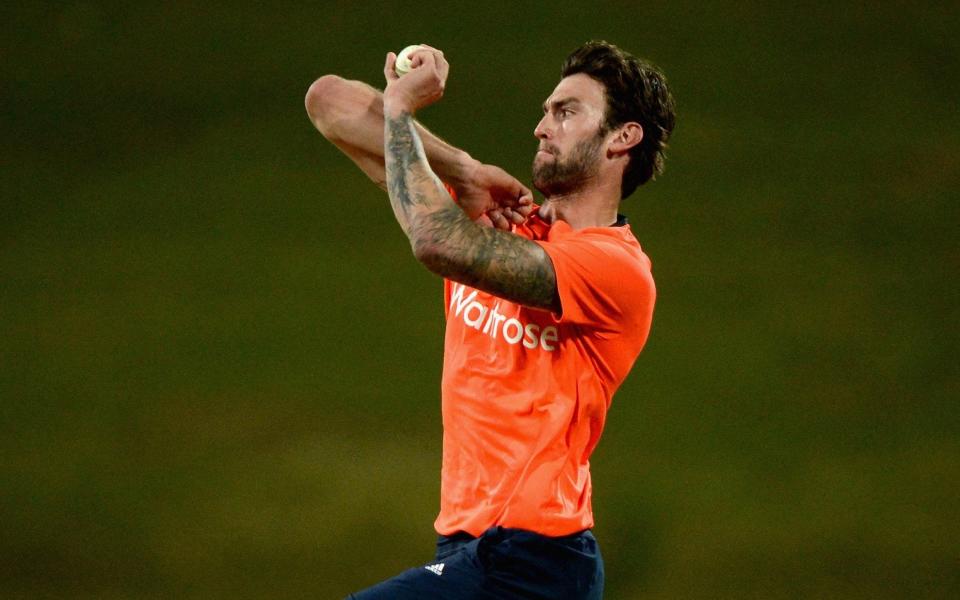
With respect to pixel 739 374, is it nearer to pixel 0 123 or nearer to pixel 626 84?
pixel 626 84

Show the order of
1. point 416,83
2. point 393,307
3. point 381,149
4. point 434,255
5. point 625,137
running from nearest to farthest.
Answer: point 434,255
point 416,83
point 381,149
point 625,137
point 393,307

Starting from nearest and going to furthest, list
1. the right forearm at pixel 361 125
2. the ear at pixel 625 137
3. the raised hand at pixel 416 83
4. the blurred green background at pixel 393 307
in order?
the raised hand at pixel 416 83 → the right forearm at pixel 361 125 → the ear at pixel 625 137 → the blurred green background at pixel 393 307

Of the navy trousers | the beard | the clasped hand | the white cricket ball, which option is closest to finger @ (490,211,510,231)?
the clasped hand

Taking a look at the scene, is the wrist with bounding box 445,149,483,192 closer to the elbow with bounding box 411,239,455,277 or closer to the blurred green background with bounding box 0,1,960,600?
the elbow with bounding box 411,239,455,277

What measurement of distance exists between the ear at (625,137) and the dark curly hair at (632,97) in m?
0.01

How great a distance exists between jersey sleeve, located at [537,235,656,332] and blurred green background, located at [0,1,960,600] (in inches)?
86.0

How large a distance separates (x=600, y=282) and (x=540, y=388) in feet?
0.71

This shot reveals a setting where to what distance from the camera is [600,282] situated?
1892mm

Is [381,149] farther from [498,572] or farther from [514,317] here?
[498,572]

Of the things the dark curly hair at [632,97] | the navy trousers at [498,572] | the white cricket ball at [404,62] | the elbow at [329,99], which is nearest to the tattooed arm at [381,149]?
the elbow at [329,99]

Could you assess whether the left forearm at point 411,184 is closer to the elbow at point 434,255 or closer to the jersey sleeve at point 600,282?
the elbow at point 434,255

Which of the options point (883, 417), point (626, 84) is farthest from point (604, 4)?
point (626, 84)

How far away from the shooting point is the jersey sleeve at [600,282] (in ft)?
6.07

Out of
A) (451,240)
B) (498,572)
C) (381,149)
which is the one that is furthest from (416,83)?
(498,572)
